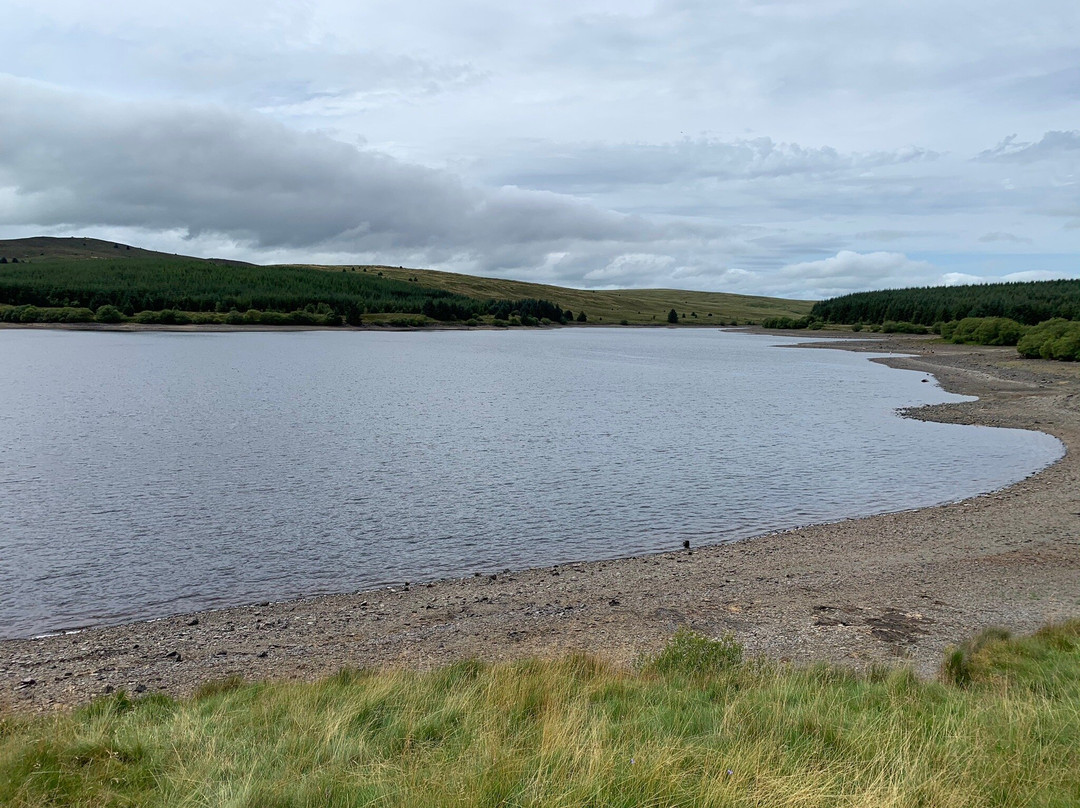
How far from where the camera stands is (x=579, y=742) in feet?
19.4

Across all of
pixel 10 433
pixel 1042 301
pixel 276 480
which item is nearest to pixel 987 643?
pixel 276 480

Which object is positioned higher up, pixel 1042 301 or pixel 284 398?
pixel 1042 301

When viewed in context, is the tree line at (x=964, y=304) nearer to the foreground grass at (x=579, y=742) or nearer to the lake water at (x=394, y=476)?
the lake water at (x=394, y=476)

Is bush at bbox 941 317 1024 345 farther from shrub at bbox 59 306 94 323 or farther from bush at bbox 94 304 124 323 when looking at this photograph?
shrub at bbox 59 306 94 323

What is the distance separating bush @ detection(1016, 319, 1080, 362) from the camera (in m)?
66.9

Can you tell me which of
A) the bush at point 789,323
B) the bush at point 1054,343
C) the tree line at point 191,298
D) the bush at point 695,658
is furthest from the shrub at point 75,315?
the bush at point 695,658

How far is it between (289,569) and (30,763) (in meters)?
10.1

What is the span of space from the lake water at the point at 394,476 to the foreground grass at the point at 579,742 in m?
7.33

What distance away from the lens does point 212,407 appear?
40.9 meters

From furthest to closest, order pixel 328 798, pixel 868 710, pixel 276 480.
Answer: pixel 276 480, pixel 868 710, pixel 328 798

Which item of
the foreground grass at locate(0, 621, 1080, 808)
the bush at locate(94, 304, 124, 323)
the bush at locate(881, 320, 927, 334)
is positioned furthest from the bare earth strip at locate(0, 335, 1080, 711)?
the bush at locate(94, 304, 124, 323)

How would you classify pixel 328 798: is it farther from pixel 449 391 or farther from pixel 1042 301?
pixel 1042 301

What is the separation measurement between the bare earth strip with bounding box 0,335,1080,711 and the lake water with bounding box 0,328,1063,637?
4.66 ft

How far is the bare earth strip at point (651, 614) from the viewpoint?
425 inches
